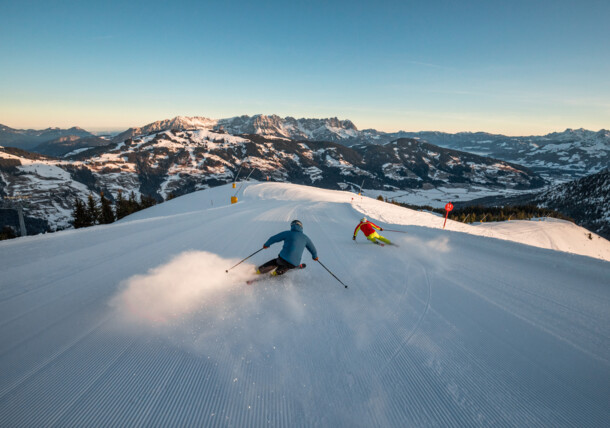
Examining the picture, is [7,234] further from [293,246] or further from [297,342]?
[297,342]

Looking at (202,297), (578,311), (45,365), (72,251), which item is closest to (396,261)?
(578,311)

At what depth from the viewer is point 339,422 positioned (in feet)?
11.4

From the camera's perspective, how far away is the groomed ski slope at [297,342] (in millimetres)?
3637

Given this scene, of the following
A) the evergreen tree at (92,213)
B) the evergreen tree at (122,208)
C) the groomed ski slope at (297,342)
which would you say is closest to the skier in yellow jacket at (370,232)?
the groomed ski slope at (297,342)

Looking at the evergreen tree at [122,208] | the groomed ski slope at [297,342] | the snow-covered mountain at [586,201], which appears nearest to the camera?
the groomed ski slope at [297,342]

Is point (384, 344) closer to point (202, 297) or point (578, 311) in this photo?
point (202, 297)

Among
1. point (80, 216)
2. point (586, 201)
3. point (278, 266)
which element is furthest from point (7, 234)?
point (586, 201)

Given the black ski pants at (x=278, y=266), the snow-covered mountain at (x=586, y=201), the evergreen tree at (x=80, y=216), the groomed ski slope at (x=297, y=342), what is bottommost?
the snow-covered mountain at (x=586, y=201)

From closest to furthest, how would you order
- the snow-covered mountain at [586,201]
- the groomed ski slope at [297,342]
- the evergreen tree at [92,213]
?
the groomed ski slope at [297,342] → the evergreen tree at [92,213] → the snow-covered mountain at [586,201]

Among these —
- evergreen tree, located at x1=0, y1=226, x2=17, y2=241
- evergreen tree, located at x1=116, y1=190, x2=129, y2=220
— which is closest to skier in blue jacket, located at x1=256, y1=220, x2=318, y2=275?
evergreen tree, located at x1=0, y1=226, x2=17, y2=241

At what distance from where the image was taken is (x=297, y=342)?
4.95 m

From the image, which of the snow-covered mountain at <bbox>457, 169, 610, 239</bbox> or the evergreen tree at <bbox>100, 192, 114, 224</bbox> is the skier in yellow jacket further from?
the snow-covered mountain at <bbox>457, 169, 610, 239</bbox>

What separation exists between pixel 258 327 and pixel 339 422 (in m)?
2.39

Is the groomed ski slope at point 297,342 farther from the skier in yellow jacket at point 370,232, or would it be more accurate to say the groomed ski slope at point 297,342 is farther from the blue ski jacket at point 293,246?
the skier in yellow jacket at point 370,232
